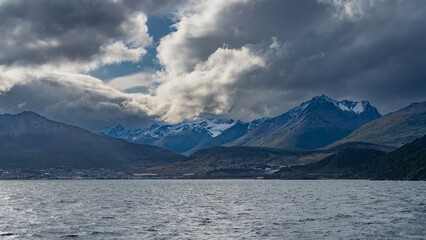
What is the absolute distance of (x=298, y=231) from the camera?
8881cm

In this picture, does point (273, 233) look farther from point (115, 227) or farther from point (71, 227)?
point (71, 227)

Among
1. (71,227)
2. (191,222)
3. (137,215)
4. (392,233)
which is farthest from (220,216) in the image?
(392,233)

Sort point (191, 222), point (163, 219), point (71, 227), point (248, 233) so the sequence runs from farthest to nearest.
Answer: point (163, 219), point (191, 222), point (71, 227), point (248, 233)

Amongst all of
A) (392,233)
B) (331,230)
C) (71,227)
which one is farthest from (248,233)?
(71,227)

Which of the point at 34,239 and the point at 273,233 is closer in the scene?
the point at 34,239

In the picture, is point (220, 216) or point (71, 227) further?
point (220, 216)

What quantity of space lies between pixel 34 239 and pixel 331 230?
60.6 metres

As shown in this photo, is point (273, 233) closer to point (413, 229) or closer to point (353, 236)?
point (353, 236)

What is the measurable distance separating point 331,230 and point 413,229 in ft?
56.6

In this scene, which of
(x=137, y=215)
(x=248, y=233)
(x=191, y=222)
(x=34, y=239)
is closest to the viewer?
(x=34, y=239)

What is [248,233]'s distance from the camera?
8694cm

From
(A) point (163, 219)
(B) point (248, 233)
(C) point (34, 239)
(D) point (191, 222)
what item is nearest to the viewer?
(C) point (34, 239)

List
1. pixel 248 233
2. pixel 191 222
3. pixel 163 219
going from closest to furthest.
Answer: pixel 248 233
pixel 191 222
pixel 163 219

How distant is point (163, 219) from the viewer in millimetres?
112562
